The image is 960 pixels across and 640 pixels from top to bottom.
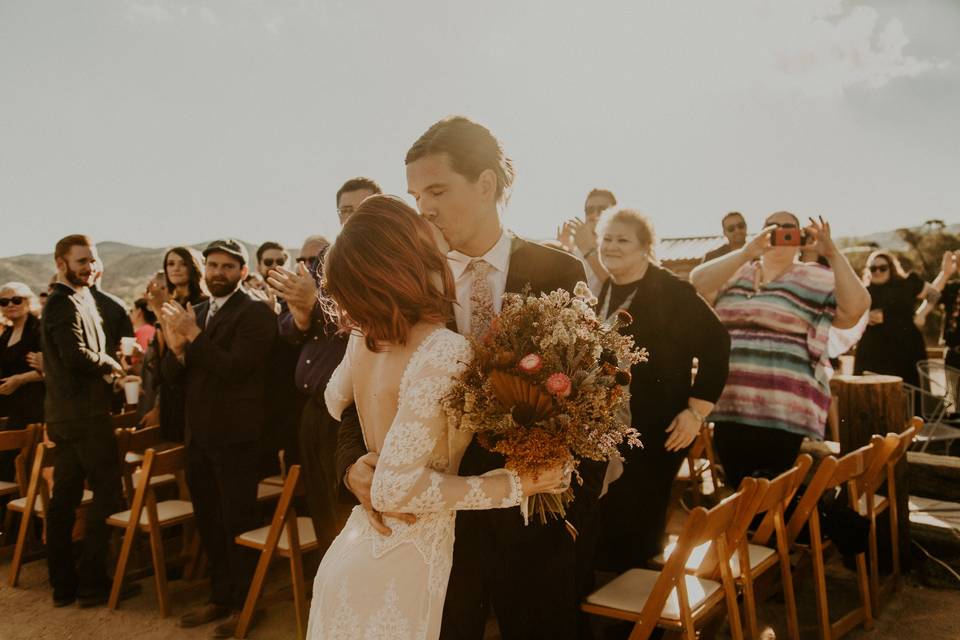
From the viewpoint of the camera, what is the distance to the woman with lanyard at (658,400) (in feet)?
11.8

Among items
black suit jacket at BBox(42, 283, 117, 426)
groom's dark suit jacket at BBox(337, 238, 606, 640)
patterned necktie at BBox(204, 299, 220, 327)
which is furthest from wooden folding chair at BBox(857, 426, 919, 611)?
black suit jacket at BBox(42, 283, 117, 426)

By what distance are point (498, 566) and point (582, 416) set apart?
1.92ft

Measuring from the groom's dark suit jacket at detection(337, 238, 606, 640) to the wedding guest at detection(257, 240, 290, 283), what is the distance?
4956mm

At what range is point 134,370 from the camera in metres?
8.63

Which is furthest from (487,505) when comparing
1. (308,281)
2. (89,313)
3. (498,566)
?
(89,313)

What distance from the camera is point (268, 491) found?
517cm

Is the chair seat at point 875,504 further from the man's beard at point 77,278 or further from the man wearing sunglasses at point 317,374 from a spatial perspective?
the man's beard at point 77,278

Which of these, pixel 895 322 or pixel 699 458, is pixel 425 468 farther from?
pixel 895 322

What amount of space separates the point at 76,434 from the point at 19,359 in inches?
87.4

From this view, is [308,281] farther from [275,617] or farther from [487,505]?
[487,505]

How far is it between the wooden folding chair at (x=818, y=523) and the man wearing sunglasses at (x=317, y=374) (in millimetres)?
2334

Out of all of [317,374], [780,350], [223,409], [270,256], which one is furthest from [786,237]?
[270,256]

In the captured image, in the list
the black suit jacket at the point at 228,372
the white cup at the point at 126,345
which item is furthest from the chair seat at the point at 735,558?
the white cup at the point at 126,345

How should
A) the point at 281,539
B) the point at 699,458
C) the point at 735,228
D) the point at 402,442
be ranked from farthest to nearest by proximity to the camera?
the point at 735,228 < the point at 699,458 < the point at 281,539 < the point at 402,442
